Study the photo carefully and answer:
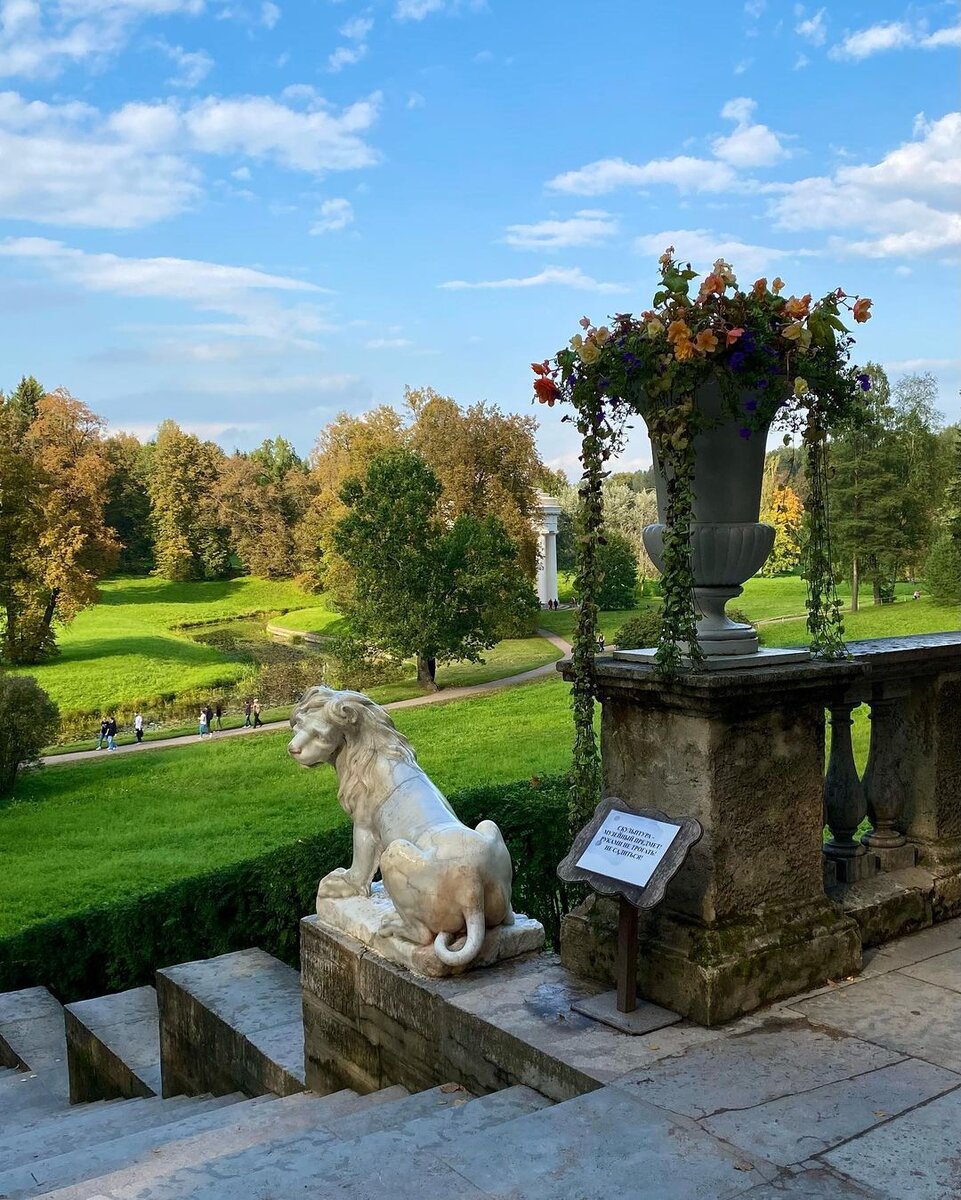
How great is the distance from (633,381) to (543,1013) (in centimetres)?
211

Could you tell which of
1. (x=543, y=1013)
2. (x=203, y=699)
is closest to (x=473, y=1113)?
(x=543, y=1013)

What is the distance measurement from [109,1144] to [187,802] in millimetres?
14108

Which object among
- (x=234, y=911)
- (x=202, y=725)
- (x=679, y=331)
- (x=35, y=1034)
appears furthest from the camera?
(x=202, y=725)

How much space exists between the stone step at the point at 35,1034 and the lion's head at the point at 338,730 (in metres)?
3.72

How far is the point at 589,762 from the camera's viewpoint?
389 cm

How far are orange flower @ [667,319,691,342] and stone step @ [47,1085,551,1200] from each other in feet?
7.67

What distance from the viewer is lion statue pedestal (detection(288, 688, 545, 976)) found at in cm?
371

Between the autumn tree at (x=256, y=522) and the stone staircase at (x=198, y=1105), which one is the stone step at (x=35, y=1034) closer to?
the stone staircase at (x=198, y=1105)

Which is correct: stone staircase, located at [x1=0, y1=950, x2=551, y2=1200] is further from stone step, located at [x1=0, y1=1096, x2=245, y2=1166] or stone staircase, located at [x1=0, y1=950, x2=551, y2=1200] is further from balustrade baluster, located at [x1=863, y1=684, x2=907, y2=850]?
balustrade baluster, located at [x1=863, y1=684, x2=907, y2=850]

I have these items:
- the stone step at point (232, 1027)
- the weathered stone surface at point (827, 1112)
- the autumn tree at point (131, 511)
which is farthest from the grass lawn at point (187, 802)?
the autumn tree at point (131, 511)

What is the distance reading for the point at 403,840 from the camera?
3.97 metres

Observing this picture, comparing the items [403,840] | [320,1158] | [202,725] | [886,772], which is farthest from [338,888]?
[202,725]

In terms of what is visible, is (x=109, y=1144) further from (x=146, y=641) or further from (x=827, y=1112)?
(x=146, y=641)

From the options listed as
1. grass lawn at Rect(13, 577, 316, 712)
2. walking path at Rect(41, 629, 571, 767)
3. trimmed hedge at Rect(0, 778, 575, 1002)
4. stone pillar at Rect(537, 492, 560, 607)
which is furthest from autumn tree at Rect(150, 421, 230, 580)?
trimmed hedge at Rect(0, 778, 575, 1002)
